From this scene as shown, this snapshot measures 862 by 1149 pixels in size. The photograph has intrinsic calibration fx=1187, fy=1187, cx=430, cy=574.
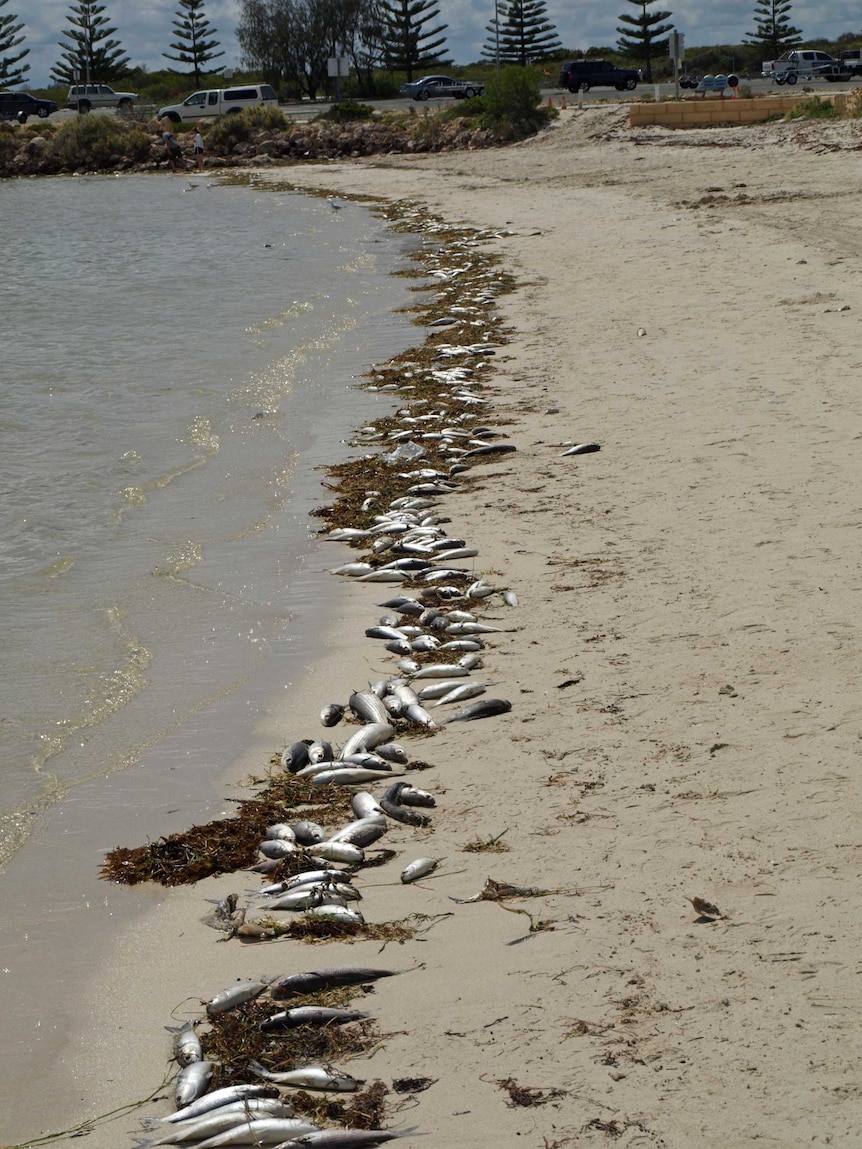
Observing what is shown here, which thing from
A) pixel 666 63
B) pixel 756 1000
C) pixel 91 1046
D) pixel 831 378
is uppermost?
pixel 666 63

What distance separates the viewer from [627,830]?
13.6ft

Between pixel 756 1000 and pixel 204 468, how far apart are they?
8143 millimetres

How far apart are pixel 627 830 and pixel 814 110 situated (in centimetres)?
3337

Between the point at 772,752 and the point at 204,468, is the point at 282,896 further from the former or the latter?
the point at 204,468

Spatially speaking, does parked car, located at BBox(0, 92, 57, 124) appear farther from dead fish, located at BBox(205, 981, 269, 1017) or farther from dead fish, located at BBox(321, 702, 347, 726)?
dead fish, located at BBox(205, 981, 269, 1017)

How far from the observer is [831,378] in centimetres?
970

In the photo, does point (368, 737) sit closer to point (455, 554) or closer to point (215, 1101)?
point (215, 1101)

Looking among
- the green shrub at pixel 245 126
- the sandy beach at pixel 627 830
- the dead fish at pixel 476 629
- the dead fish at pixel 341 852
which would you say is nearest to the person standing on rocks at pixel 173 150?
the green shrub at pixel 245 126

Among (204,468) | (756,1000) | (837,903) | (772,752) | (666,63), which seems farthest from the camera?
(666,63)

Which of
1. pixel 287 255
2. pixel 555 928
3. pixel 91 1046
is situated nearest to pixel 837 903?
pixel 555 928

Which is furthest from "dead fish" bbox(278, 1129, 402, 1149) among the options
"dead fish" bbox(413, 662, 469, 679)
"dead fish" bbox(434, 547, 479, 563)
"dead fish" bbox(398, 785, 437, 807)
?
"dead fish" bbox(434, 547, 479, 563)

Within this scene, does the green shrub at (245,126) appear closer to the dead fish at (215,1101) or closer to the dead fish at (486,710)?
the dead fish at (486,710)

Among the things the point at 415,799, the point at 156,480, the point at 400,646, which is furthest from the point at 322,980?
the point at 156,480

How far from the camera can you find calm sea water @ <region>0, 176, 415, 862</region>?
6.04 metres
